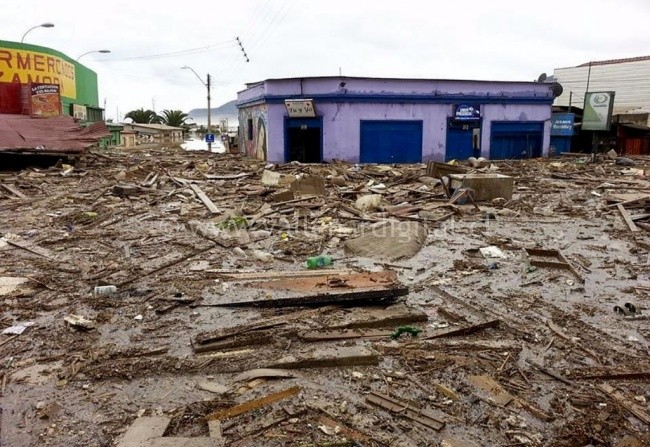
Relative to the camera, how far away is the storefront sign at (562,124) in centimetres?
3048

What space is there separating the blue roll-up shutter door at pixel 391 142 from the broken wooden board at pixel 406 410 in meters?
23.1

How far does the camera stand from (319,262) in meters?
8.20

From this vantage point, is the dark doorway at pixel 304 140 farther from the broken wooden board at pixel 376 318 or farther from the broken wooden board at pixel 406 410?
the broken wooden board at pixel 406 410

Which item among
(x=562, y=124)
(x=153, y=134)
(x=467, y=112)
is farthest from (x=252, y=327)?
(x=153, y=134)

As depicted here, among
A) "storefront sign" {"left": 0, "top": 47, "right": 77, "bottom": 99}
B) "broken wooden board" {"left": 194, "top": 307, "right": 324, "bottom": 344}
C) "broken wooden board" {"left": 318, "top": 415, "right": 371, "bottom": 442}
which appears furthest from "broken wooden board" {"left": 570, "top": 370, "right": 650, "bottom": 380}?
"storefront sign" {"left": 0, "top": 47, "right": 77, "bottom": 99}

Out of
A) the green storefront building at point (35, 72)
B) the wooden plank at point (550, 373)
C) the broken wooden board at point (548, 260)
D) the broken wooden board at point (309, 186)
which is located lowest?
the wooden plank at point (550, 373)

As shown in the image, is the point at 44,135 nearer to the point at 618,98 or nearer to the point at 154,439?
the point at 154,439

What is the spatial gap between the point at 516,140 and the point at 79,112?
29.4 metres

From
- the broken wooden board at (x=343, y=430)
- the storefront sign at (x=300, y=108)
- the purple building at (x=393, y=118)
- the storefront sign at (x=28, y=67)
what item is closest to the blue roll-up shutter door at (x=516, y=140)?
the purple building at (x=393, y=118)

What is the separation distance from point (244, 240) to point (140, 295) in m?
3.20

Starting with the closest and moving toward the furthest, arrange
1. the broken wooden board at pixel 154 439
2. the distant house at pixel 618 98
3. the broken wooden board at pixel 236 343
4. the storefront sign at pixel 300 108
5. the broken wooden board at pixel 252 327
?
the broken wooden board at pixel 154 439 → the broken wooden board at pixel 236 343 → the broken wooden board at pixel 252 327 → the storefront sign at pixel 300 108 → the distant house at pixel 618 98

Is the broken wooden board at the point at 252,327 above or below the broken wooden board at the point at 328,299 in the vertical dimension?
below

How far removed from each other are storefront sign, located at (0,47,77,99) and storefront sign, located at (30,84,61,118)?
12.1 feet

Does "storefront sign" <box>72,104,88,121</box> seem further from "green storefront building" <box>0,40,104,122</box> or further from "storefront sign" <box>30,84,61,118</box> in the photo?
"storefront sign" <box>30,84,61,118</box>
